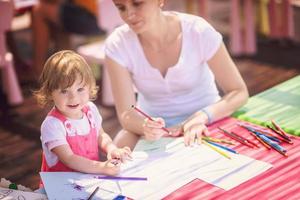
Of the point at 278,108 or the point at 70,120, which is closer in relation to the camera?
the point at 70,120

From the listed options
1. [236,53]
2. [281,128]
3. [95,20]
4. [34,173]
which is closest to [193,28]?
[281,128]

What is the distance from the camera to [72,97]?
1669 millimetres

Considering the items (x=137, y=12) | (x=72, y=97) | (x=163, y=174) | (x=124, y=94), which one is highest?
(x=137, y=12)

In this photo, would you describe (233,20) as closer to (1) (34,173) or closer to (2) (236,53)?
(2) (236,53)

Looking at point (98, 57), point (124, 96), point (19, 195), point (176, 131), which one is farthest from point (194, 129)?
point (98, 57)

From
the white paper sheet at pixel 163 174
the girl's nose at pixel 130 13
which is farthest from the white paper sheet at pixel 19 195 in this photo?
the girl's nose at pixel 130 13

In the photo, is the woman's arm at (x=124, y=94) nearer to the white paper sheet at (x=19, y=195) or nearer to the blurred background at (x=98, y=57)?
the white paper sheet at (x=19, y=195)

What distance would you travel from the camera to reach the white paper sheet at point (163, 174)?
61.4 inches

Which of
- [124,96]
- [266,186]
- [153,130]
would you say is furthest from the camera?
[124,96]

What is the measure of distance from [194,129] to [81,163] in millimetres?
434

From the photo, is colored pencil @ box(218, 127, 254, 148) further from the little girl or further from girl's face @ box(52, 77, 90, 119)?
girl's face @ box(52, 77, 90, 119)

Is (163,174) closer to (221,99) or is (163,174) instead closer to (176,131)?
(176,131)

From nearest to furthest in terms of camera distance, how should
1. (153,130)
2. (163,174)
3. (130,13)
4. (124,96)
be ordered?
(163,174) < (153,130) < (130,13) < (124,96)

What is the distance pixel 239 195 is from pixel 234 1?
3741 millimetres
